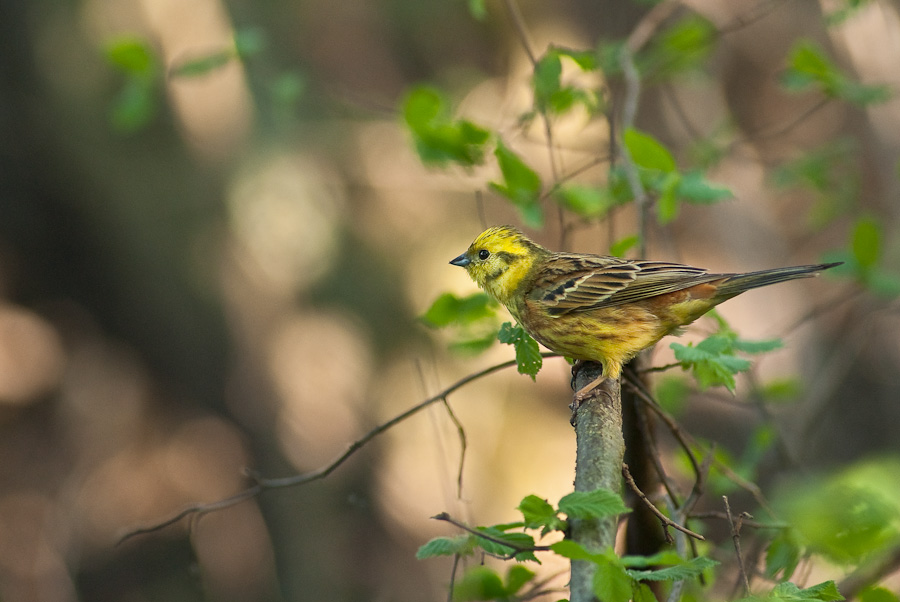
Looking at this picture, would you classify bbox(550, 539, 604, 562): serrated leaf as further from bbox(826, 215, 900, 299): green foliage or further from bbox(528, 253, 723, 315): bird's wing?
bbox(826, 215, 900, 299): green foliage

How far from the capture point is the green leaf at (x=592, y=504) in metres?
1.76

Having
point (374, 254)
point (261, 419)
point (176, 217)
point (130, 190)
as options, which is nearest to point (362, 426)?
point (261, 419)

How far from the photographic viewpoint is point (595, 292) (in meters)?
3.78

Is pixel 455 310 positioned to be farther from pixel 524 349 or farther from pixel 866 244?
pixel 866 244

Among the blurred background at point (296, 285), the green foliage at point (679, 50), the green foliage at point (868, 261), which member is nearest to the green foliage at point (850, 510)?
the green foliage at point (868, 261)

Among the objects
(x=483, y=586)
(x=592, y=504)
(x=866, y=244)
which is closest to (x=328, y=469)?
(x=483, y=586)

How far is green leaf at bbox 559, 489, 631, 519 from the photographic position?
1.76 metres

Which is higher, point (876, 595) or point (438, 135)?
point (438, 135)

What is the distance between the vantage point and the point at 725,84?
31.1 ft

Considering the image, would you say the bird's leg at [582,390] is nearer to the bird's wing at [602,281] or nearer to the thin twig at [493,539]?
the bird's wing at [602,281]

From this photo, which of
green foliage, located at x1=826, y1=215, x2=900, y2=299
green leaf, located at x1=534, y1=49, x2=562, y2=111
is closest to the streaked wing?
green leaf, located at x1=534, y1=49, x2=562, y2=111

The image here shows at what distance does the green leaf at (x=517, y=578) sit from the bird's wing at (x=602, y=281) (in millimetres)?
1384

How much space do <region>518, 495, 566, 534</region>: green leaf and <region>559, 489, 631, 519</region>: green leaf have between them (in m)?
0.06

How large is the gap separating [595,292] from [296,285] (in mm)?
3656
